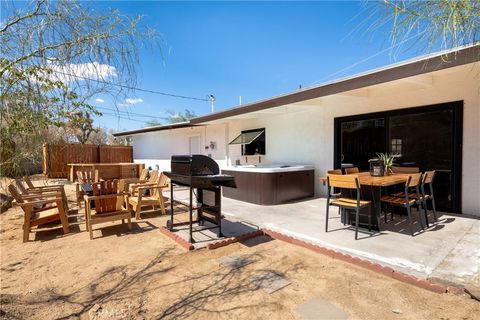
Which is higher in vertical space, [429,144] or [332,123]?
[332,123]

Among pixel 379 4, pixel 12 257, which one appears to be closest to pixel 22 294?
pixel 12 257

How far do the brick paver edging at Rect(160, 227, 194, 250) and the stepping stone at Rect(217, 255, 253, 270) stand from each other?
71cm

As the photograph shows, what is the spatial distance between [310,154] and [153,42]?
22.6 ft

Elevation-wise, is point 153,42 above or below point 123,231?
above

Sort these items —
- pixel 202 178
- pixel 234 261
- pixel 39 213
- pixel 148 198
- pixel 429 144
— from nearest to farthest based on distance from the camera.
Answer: pixel 234 261 → pixel 202 178 → pixel 39 213 → pixel 429 144 → pixel 148 198

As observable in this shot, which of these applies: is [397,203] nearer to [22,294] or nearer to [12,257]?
[22,294]

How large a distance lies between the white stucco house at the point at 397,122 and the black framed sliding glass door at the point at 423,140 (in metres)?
0.02

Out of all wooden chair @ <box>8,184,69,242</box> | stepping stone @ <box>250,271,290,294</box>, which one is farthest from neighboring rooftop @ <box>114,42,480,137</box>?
wooden chair @ <box>8,184,69,242</box>

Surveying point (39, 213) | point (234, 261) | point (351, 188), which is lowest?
point (234, 261)

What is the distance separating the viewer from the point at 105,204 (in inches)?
213

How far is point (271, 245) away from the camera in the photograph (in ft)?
14.3

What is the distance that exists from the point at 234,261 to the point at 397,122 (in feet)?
18.3

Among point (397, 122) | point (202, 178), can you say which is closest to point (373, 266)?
point (202, 178)

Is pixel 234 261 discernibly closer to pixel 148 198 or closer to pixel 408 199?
pixel 408 199
